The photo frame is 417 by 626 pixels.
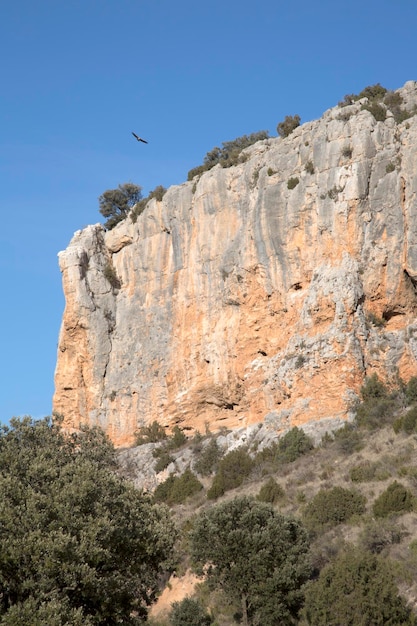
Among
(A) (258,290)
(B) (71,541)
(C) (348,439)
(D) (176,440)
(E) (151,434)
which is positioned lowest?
(B) (71,541)

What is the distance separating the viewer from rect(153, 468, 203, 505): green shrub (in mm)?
39125

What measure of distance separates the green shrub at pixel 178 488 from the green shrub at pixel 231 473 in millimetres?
1325

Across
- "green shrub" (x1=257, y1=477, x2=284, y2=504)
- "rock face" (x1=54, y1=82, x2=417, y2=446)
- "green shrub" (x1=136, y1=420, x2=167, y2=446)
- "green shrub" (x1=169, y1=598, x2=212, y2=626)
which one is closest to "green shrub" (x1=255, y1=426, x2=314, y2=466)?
"rock face" (x1=54, y1=82, x2=417, y2=446)

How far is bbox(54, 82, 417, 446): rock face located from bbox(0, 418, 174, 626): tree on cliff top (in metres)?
17.4

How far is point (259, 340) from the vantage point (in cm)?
4269

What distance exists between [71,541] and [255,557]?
9243 mm

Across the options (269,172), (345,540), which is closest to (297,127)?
(269,172)

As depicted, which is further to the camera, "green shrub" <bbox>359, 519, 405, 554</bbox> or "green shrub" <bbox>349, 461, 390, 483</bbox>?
"green shrub" <bbox>349, 461, 390, 483</bbox>

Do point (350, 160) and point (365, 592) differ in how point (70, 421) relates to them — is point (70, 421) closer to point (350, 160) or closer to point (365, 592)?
point (350, 160)

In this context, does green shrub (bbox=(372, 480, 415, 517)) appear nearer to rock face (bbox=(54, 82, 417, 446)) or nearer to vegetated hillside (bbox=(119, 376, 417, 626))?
vegetated hillside (bbox=(119, 376, 417, 626))

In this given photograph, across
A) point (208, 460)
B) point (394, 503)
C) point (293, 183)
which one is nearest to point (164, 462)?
point (208, 460)

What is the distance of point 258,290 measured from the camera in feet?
141

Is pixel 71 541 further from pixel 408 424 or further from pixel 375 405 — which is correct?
pixel 375 405

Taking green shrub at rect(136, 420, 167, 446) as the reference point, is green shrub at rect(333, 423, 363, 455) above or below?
below
